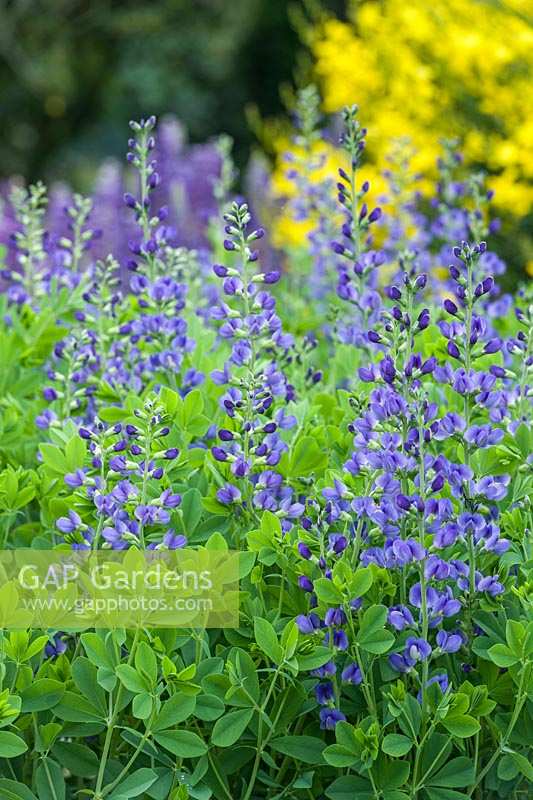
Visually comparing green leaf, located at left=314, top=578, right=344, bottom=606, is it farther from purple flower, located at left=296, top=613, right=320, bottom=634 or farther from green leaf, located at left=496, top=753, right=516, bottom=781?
green leaf, located at left=496, top=753, right=516, bottom=781

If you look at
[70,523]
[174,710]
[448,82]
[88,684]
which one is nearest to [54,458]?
[70,523]

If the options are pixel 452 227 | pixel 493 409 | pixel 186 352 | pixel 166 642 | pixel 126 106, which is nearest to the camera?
pixel 166 642

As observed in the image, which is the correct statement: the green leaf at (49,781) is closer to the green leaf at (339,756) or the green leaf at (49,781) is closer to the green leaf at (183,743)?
A: the green leaf at (183,743)

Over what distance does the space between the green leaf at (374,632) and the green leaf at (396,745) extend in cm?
→ 12

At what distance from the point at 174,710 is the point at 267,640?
16cm

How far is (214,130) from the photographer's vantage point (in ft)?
40.6

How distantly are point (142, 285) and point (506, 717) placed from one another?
1.18 meters

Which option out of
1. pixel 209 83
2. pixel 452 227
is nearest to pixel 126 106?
pixel 209 83

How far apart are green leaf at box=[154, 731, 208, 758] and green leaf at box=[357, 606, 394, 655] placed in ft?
0.88

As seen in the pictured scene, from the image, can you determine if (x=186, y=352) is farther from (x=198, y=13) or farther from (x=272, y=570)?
(x=198, y=13)

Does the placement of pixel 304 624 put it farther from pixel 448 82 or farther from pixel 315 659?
pixel 448 82

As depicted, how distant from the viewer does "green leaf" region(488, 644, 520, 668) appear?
1612 mm

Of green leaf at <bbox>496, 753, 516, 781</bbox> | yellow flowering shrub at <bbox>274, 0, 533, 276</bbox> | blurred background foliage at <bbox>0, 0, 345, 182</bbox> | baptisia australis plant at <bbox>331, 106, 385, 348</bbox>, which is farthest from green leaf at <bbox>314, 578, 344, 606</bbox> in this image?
blurred background foliage at <bbox>0, 0, 345, 182</bbox>

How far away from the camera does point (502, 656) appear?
1.62 m
